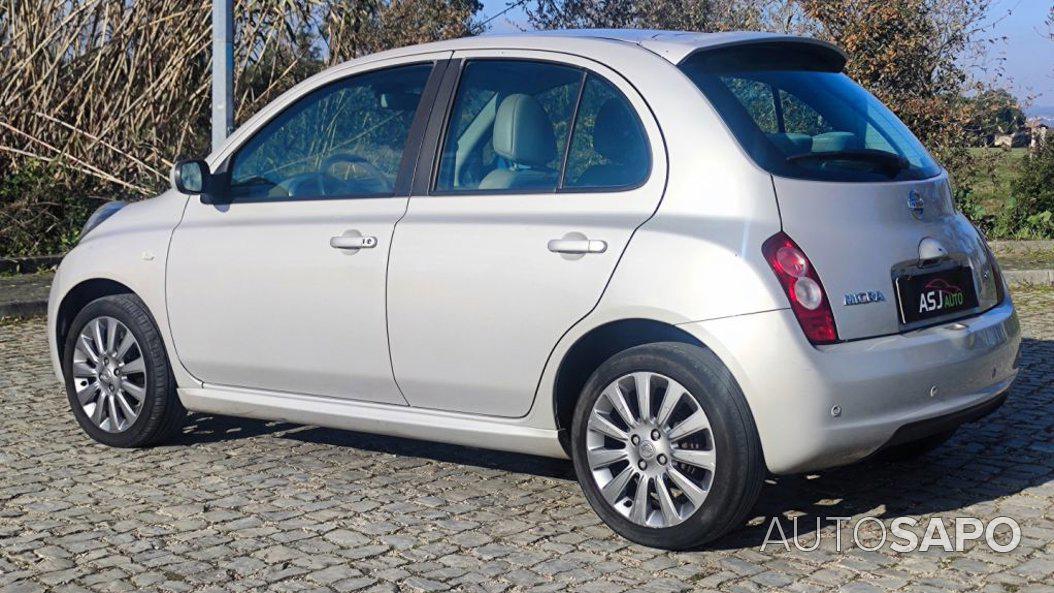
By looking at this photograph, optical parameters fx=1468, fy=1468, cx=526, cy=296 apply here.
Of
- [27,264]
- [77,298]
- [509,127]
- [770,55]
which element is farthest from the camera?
[27,264]

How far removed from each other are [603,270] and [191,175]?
7.03ft

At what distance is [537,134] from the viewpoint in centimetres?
552

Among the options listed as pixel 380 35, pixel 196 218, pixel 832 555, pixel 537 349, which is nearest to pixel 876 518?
pixel 832 555

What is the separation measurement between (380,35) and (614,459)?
39.2ft

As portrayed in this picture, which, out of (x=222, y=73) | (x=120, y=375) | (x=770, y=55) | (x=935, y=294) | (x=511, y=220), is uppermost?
(x=222, y=73)

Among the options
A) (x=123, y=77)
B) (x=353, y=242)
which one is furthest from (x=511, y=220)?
(x=123, y=77)

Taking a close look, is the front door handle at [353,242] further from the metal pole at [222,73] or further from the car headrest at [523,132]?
the metal pole at [222,73]

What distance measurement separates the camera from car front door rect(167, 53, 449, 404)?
18.9 feet

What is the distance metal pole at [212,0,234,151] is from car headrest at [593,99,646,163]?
18.8ft

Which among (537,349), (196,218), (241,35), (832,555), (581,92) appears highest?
(241,35)

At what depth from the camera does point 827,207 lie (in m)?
4.94

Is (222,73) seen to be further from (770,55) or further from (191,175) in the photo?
(770,55)

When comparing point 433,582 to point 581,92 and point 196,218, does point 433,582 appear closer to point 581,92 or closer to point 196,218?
point 581,92

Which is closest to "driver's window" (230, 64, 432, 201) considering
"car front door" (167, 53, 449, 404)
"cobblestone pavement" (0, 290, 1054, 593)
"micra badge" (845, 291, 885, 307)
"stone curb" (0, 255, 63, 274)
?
"car front door" (167, 53, 449, 404)
